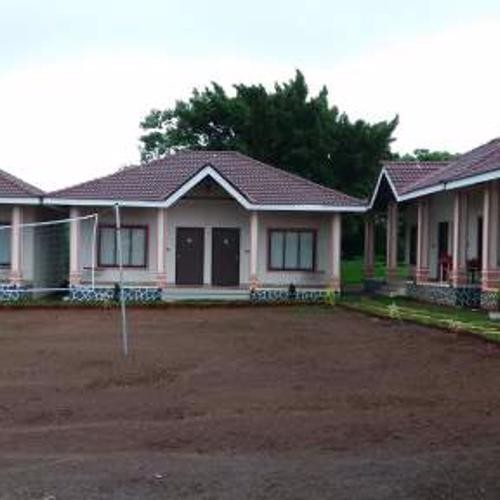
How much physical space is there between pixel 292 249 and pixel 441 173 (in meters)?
5.70

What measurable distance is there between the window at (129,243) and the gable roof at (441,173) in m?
8.23

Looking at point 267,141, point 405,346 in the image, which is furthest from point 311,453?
point 267,141

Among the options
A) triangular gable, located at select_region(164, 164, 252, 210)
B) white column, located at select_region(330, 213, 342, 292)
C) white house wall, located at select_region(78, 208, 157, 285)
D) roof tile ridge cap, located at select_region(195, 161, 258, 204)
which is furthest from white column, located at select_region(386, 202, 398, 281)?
white house wall, located at select_region(78, 208, 157, 285)

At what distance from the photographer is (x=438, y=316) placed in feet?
74.5

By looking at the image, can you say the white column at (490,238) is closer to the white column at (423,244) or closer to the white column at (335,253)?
the white column at (423,244)

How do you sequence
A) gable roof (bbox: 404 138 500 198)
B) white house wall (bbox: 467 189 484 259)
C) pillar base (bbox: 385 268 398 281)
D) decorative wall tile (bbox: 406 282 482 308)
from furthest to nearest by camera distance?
pillar base (bbox: 385 268 398 281) < white house wall (bbox: 467 189 484 259) < decorative wall tile (bbox: 406 282 482 308) < gable roof (bbox: 404 138 500 198)

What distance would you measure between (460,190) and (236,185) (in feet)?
23.5

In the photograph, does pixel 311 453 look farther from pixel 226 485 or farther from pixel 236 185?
pixel 236 185

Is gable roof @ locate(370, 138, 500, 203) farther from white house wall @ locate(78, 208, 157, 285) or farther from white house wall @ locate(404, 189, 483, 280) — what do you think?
white house wall @ locate(78, 208, 157, 285)

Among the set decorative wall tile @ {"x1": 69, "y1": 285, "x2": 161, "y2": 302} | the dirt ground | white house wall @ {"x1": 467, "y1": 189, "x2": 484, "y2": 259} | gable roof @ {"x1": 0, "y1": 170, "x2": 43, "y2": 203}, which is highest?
gable roof @ {"x1": 0, "y1": 170, "x2": 43, "y2": 203}

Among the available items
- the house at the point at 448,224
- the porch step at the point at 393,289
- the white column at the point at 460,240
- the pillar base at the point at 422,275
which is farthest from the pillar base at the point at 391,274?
the white column at the point at 460,240

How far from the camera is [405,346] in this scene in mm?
16734

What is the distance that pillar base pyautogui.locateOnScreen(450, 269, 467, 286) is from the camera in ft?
91.0

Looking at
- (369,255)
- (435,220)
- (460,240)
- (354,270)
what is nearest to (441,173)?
(435,220)
